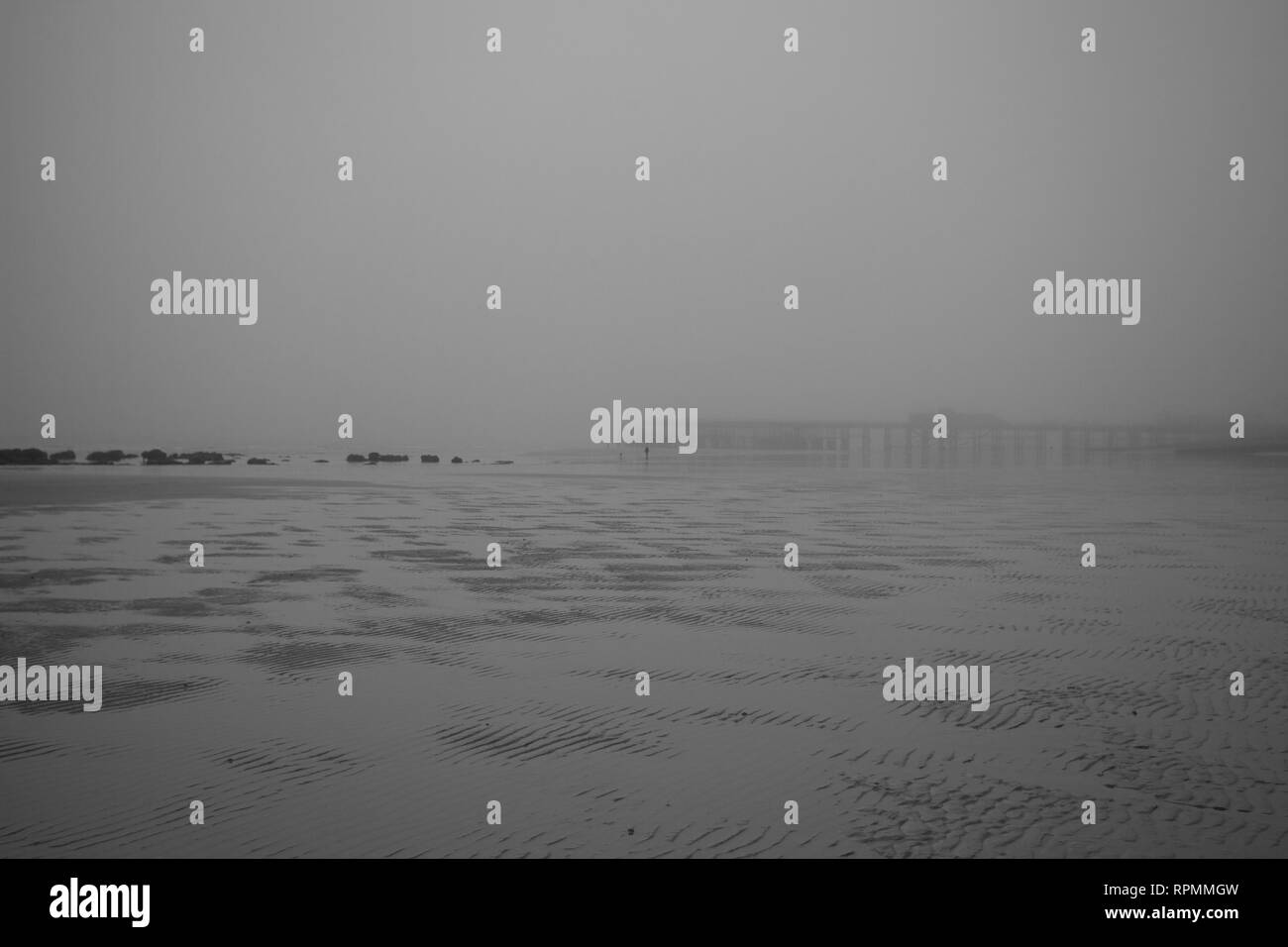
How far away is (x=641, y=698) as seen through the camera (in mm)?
10742

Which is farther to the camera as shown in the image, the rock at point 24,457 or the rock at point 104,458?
the rock at point 104,458

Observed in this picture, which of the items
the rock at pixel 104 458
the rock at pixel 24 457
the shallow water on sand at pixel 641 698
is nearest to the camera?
the shallow water on sand at pixel 641 698

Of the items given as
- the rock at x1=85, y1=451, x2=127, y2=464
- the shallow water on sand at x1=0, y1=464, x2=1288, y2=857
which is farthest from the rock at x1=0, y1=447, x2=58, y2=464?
the shallow water on sand at x1=0, y1=464, x2=1288, y2=857

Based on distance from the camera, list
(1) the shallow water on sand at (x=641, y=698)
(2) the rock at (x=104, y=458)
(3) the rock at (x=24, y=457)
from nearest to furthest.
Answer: (1) the shallow water on sand at (x=641, y=698) → (3) the rock at (x=24, y=457) → (2) the rock at (x=104, y=458)

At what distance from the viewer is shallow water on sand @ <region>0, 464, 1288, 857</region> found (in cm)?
726

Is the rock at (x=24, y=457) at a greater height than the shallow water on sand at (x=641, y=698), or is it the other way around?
the rock at (x=24, y=457)

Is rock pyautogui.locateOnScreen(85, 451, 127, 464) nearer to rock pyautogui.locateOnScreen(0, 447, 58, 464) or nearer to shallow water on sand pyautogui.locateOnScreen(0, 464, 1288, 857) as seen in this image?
rock pyautogui.locateOnScreen(0, 447, 58, 464)

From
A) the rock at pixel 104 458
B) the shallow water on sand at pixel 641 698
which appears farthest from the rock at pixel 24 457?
the shallow water on sand at pixel 641 698

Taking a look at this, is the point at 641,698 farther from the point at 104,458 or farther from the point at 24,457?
the point at 104,458

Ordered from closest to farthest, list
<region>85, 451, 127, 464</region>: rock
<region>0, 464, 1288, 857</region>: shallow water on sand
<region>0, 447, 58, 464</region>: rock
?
1. <region>0, 464, 1288, 857</region>: shallow water on sand
2. <region>0, 447, 58, 464</region>: rock
3. <region>85, 451, 127, 464</region>: rock

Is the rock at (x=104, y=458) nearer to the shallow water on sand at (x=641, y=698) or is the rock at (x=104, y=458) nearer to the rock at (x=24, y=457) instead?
the rock at (x=24, y=457)

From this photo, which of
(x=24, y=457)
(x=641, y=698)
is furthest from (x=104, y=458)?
(x=641, y=698)

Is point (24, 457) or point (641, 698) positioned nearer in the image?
point (641, 698)

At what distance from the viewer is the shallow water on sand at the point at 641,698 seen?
726 centimetres
